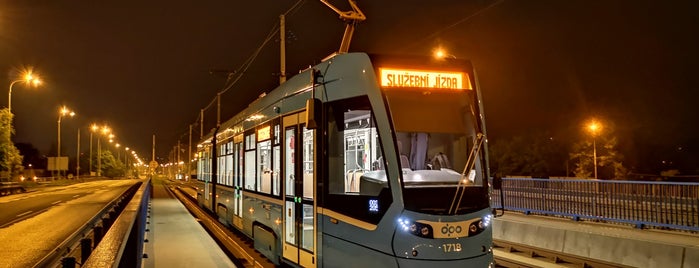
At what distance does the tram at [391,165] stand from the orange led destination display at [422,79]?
14 millimetres

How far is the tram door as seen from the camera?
866cm

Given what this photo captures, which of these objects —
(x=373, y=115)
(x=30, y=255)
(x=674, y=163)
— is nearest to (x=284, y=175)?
(x=373, y=115)

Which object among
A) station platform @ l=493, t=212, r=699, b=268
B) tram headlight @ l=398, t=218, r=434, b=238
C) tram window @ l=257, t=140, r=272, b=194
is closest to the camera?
tram headlight @ l=398, t=218, r=434, b=238

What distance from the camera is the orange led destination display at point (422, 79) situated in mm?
7465

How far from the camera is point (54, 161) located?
70812 mm

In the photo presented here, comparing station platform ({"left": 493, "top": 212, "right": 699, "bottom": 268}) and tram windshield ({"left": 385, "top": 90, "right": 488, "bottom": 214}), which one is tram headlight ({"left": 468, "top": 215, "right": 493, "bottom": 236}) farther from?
station platform ({"left": 493, "top": 212, "right": 699, "bottom": 268})

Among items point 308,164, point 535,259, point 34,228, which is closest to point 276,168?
point 308,164

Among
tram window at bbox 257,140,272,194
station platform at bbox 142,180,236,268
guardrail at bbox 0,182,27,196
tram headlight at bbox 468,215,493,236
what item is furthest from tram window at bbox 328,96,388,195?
guardrail at bbox 0,182,27,196

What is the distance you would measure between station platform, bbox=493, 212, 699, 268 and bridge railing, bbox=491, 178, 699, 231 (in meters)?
0.29

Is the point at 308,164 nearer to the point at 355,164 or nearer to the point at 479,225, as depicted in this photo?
the point at 355,164

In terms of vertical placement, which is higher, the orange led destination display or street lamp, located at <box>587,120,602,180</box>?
street lamp, located at <box>587,120,602,180</box>

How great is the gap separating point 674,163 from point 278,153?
60.9 metres

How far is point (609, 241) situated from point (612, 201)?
356 cm

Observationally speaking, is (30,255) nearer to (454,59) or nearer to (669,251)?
(454,59)
